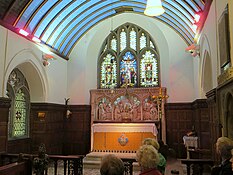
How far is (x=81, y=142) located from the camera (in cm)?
1079

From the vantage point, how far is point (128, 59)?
11414mm

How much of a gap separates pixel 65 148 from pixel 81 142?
0.73 meters

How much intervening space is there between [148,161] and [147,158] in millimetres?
30

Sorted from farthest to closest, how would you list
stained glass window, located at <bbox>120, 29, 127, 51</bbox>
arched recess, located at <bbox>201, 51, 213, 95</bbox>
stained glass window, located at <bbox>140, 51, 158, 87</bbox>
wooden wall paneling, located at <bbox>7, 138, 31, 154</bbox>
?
1. stained glass window, located at <bbox>120, 29, 127, 51</bbox>
2. stained glass window, located at <bbox>140, 51, 158, 87</bbox>
3. wooden wall paneling, located at <bbox>7, 138, 31, 154</bbox>
4. arched recess, located at <bbox>201, 51, 213, 95</bbox>

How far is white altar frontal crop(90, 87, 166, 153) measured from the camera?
926cm

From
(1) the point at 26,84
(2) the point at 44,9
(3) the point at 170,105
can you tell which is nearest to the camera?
(2) the point at 44,9

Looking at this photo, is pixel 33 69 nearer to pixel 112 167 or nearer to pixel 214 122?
pixel 214 122

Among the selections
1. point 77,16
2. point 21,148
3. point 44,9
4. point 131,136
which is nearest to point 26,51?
point 44,9

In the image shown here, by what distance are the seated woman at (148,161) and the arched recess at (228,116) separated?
2590mm

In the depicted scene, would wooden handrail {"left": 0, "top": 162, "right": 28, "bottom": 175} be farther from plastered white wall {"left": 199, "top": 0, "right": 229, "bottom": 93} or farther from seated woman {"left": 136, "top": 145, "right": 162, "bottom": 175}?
plastered white wall {"left": 199, "top": 0, "right": 229, "bottom": 93}

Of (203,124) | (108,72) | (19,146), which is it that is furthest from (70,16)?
(203,124)

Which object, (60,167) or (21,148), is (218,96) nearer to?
(60,167)

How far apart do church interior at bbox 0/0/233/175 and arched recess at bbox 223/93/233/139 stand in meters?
2.85

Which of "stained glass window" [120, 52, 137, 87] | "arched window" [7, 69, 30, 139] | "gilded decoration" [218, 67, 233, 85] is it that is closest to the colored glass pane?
"arched window" [7, 69, 30, 139]
